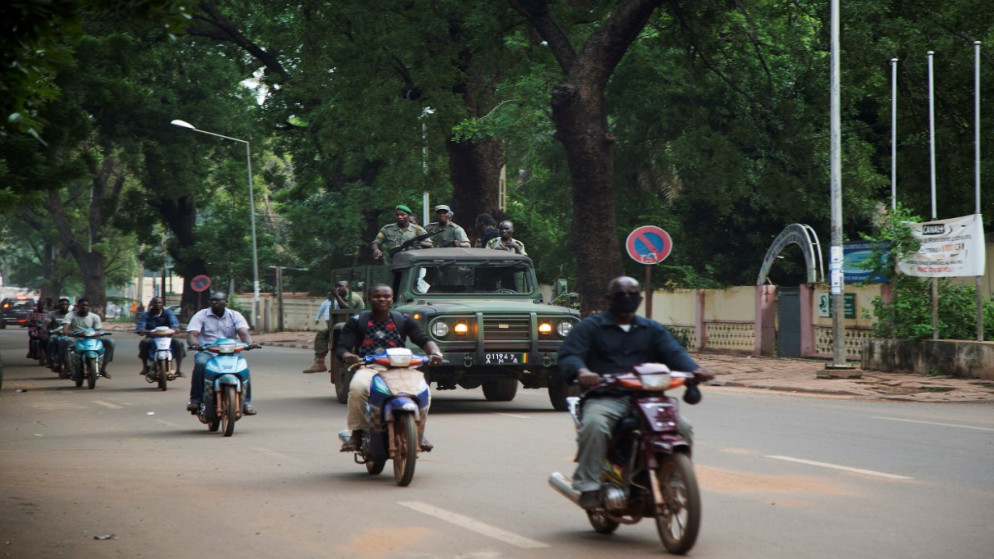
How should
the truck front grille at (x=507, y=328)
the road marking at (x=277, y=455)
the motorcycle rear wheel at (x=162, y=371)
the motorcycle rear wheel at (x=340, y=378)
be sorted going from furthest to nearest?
the motorcycle rear wheel at (x=162, y=371) → the motorcycle rear wheel at (x=340, y=378) → the truck front grille at (x=507, y=328) → the road marking at (x=277, y=455)

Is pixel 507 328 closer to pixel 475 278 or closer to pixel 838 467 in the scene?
pixel 475 278

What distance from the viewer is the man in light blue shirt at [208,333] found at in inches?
560

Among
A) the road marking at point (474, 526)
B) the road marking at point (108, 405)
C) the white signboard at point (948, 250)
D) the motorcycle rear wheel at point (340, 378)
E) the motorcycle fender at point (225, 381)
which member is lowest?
the road marking at point (108, 405)

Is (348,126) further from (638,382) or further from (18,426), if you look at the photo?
(638,382)

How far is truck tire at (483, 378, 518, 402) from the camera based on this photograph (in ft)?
60.4

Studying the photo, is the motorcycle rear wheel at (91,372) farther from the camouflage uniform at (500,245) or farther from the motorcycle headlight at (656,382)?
the motorcycle headlight at (656,382)

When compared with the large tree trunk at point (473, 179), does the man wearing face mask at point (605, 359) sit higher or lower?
lower

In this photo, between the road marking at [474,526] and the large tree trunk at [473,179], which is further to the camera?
the large tree trunk at [473,179]

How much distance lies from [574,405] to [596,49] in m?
19.5

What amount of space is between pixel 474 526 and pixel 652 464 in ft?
4.75

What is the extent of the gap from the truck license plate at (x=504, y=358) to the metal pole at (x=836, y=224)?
797 centimetres

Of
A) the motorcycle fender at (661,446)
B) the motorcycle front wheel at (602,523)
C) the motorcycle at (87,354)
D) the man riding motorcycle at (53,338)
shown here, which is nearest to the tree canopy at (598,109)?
the man riding motorcycle at (53,338)

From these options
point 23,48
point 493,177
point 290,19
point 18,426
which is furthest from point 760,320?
point 23,48

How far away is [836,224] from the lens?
22250mm
